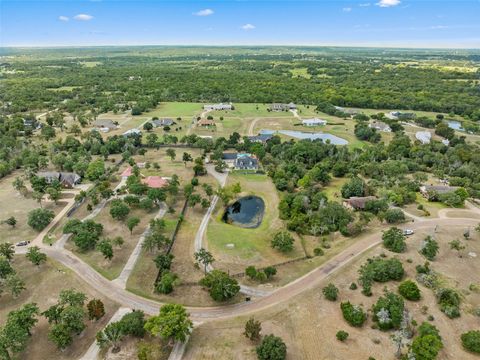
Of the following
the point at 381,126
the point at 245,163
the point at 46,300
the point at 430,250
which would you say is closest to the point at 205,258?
the point at 46,300

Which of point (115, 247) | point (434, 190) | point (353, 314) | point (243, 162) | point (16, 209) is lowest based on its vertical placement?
point (16, 209)

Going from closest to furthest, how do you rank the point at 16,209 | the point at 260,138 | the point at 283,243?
the point at 283,243, the point at 16,209, the point at 260,138

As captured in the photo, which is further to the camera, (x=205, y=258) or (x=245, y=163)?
(x=245, y=163)

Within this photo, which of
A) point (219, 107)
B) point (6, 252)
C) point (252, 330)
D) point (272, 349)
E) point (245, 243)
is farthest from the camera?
point (219, 107)

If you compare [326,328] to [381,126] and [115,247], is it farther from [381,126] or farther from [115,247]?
[381,126]

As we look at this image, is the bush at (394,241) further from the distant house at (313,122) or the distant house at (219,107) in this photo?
the distant house at (219,107)

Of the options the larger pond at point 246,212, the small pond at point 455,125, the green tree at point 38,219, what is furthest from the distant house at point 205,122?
the small pond at point 455,125

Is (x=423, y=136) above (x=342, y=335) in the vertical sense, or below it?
below
